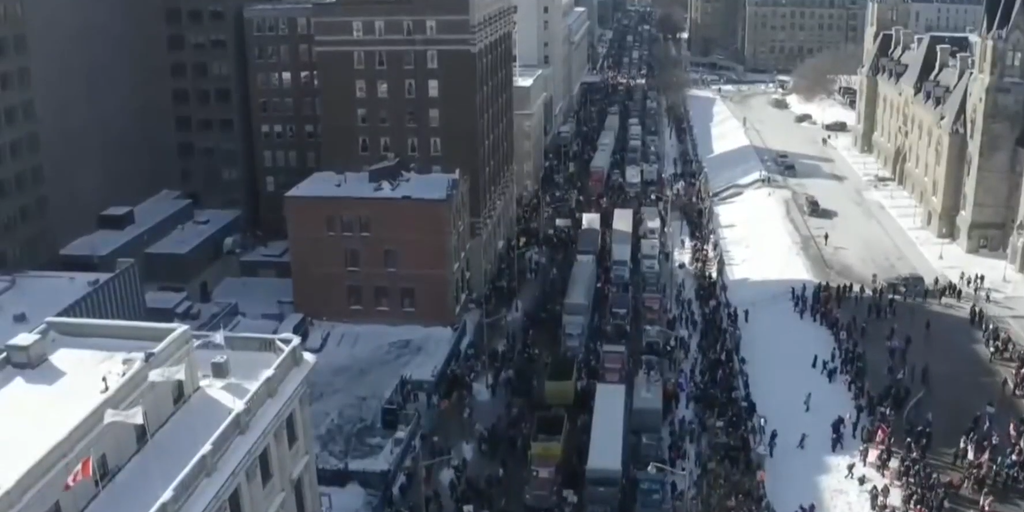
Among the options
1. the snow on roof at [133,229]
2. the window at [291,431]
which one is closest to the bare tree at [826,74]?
the snow on roof at [133,229]

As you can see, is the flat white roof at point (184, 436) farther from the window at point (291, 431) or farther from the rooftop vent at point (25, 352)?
the rooftop vent at point (25, 352)

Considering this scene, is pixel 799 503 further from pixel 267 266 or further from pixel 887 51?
pixel 887 51

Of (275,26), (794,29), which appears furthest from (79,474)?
(794,29)

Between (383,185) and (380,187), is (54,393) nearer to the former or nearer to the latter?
(380,187)

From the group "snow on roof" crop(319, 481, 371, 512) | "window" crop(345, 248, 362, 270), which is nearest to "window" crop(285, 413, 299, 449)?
"snow on roof" crop(319, 481, 371, 512)

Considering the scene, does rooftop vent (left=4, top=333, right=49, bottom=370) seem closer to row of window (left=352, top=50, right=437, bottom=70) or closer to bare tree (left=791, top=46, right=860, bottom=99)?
row of window (left=352, top=50, right=437, bottom=70)

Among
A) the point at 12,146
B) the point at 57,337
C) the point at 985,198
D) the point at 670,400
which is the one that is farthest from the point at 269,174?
the point at 985,198
